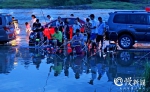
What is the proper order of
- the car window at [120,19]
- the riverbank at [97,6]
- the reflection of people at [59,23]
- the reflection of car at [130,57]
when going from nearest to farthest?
1. the reflection of car at [130,57]
2. the car window at [120,19]
3. the reflection of people at [59,23]
4. the riverbank at [97,6]

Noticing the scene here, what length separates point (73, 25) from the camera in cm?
2078

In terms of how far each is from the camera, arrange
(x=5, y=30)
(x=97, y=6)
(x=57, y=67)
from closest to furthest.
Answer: (x=57, y=67) → (x=5, y=30) → (x=97, y=6)

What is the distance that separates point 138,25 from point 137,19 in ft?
0.99

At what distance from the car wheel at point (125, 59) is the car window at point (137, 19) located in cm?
187

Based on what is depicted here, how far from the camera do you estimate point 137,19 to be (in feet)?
63.1

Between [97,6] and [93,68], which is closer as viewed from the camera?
[93,68]

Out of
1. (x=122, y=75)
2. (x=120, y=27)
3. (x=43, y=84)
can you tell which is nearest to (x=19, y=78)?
(x=43, y=84)

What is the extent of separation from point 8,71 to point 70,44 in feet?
15.2

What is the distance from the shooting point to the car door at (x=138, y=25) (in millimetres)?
19047

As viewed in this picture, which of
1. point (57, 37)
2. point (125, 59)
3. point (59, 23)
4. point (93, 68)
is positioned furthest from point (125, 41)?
point (93, 68)

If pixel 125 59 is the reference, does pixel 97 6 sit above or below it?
below

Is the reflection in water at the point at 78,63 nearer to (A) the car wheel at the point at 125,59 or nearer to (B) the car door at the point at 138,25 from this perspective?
(A) the car wheel at the point at 125,59

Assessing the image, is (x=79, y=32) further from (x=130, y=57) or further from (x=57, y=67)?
(x=57, y=67)

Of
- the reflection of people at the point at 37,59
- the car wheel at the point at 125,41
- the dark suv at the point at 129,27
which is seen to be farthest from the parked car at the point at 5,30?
the car wheel at the point at 125,41
